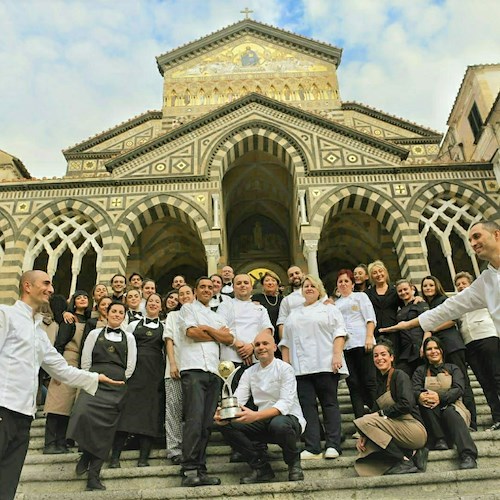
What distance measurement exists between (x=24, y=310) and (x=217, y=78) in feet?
72.6

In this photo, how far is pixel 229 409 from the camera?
14.6ft

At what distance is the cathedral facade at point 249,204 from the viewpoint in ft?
47.6

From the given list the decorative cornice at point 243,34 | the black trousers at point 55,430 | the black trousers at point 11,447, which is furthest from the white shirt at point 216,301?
the decorative cornice at point 243,34

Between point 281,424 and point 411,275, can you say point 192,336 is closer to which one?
point 281,424

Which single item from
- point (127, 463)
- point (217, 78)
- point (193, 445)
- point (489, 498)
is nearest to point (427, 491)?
point (489, 498)

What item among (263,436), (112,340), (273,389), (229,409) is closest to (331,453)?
(263,436)

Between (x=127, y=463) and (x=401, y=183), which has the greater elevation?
(x=401, y=183)

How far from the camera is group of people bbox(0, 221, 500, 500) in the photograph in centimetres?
374

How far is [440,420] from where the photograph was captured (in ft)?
16.8

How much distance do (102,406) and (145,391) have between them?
758 mm

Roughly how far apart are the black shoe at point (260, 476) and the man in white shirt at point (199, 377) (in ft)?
0.94

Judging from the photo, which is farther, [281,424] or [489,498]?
[281,424]

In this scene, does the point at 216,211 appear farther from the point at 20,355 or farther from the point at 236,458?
the point at 20,355

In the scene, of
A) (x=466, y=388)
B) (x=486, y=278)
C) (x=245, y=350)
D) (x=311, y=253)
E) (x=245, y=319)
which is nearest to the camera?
(x=486, y=278)
